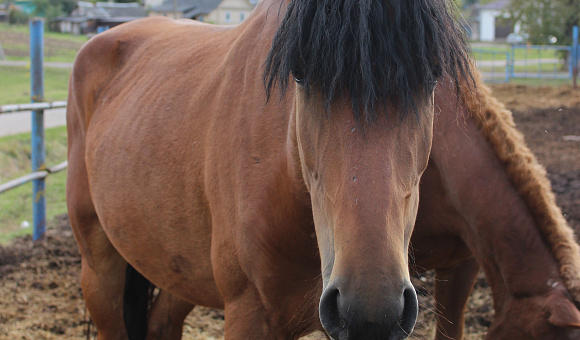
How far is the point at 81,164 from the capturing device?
370 cm

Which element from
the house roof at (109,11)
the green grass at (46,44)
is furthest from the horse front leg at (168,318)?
the house roof at (109,11)

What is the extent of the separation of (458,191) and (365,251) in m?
1.46

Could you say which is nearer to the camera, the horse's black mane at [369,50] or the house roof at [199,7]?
the horse's black mane at [369,50]

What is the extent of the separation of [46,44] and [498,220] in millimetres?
25844

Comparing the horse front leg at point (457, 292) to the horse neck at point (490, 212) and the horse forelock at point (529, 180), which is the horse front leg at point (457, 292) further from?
the horse forelock at point (529, 180)

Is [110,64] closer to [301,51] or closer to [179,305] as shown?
[179,305]

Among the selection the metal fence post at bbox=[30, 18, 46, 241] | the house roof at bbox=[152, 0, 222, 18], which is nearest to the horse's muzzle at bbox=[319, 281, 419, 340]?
the metal fence post at bbox=[30, 18, 46, 241]

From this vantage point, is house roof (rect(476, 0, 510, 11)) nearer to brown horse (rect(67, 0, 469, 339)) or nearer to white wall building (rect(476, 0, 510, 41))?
white wall building (rect(476, 0, 510, 41))

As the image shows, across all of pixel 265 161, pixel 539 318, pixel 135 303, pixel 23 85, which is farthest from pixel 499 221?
pixel 23 85

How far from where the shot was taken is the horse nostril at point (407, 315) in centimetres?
157

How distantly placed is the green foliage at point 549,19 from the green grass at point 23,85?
783 inches

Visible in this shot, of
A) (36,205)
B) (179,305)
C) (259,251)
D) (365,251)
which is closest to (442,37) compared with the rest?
(365,251)

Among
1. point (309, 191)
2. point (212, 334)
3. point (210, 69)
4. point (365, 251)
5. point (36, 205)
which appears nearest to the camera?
point (365, 251)

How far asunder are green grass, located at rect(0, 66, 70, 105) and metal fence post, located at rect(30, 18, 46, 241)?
6.24 meters
